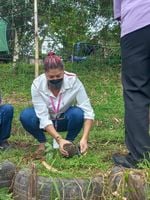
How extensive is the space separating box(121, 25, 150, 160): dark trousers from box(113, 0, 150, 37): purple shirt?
38 millimetres

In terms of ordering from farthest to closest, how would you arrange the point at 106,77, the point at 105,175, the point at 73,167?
the point at 106,77 → the point at 73,167 → the point at 105,175

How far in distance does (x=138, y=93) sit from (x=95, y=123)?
2850mm

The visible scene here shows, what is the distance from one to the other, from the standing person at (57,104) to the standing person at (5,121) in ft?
0.46

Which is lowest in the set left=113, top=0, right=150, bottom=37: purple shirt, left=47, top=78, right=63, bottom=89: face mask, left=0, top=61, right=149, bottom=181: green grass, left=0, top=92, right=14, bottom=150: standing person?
left=0, top=61, right=149, bottom=181: green grass

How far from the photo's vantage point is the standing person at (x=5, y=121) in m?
3.95

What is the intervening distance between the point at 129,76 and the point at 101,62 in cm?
791

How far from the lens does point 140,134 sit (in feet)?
9.95

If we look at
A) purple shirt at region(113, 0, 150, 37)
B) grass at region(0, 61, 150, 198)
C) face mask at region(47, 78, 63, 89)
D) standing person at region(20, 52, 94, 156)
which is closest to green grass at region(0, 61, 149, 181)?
grass at region(0, 61, 150, 198)

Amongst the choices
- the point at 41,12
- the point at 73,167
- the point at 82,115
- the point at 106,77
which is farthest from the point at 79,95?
the point at 41,12

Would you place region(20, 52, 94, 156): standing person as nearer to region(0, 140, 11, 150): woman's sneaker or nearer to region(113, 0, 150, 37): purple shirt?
region(0, 140, 11, 150): woman's sneaker

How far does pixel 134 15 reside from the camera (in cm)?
303

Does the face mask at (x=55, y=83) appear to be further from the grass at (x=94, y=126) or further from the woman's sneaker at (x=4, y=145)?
the woman's sneaker at (x=4, y=145)

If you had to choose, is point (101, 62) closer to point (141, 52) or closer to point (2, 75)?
point (2, 75)

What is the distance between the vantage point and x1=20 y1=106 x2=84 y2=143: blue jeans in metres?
3.83
